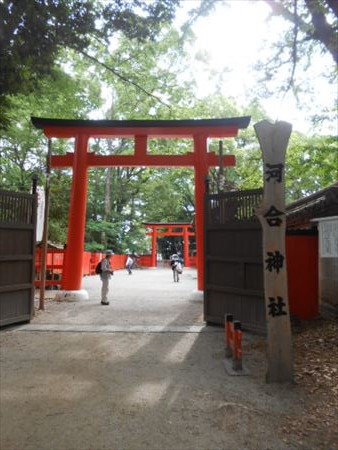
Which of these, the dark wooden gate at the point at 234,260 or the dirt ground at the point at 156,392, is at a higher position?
the dark wooden gate at the point at 234,260

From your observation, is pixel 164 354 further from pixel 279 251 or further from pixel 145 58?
pixel 145 58

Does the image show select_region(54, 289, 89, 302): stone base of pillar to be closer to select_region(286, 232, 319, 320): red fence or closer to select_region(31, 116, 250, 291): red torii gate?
select_region(31, 116, 250, 291): red torii gate

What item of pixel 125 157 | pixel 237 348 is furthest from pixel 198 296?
pixel 237 348

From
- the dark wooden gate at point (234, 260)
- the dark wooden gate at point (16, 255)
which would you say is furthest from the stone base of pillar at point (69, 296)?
the dark wooden gate at point (234, 260)

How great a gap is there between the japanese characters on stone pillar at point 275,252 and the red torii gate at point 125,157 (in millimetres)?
6051

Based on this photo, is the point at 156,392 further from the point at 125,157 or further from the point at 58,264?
the point at 58,264

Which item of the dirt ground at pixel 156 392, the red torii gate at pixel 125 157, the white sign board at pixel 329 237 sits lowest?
the dirt ground at pixel 156 392

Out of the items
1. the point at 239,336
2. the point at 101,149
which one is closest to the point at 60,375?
the point at 239,336

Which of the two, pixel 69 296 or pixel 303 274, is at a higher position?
pixel 303 274

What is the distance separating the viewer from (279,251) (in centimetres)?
517

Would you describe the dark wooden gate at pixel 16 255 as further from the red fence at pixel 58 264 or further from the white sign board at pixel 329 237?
the white sign board at pixel 329 237

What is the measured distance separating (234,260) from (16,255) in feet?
14.9

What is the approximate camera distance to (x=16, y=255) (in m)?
8.27

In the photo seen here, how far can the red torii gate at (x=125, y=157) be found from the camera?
1162cm
